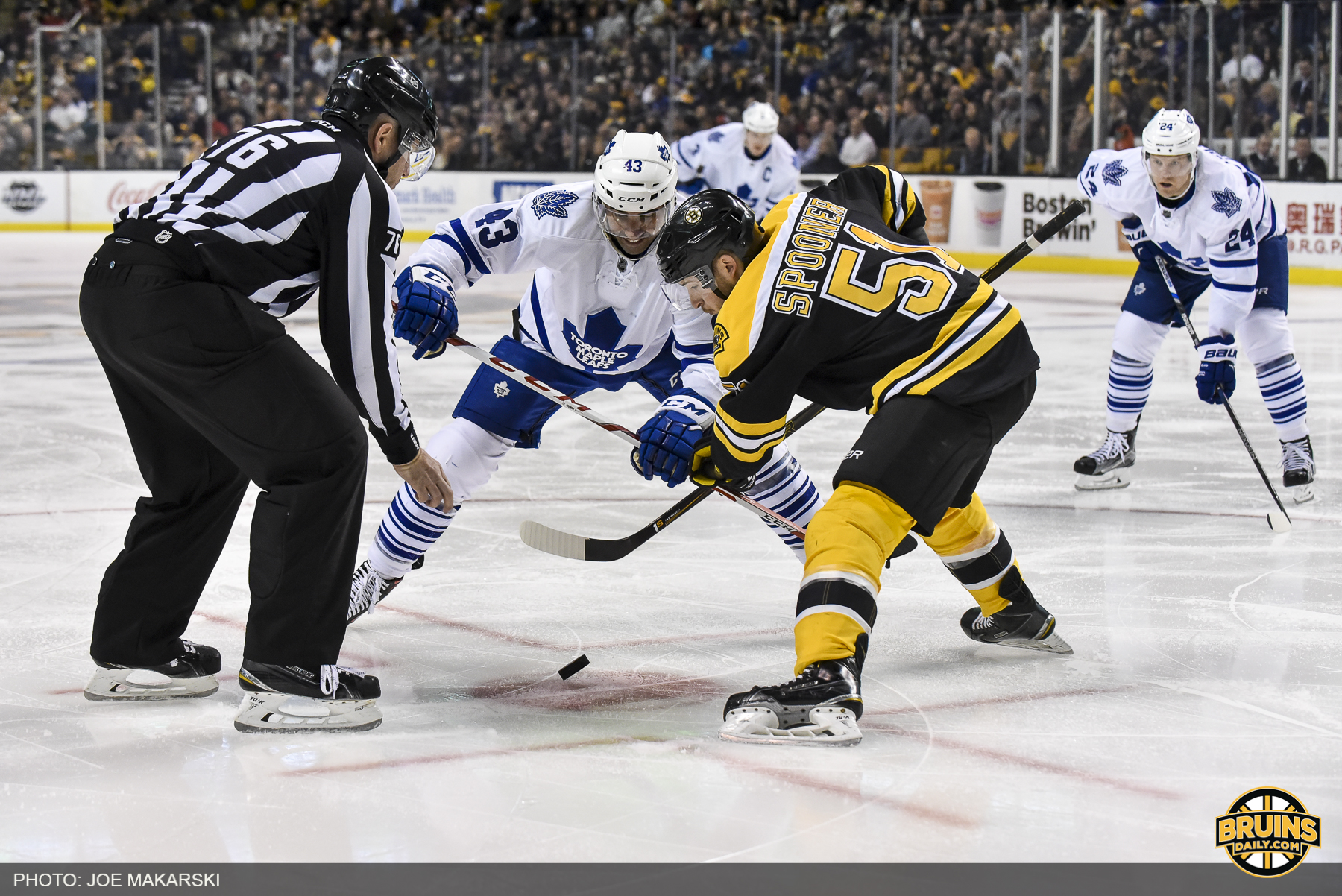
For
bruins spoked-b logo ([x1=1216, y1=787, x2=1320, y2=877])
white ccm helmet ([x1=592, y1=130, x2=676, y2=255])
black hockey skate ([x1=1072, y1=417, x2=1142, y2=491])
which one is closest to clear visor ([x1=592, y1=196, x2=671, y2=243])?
white ccm helmet ([x1=592, y1=130, x2=676, y2=255])

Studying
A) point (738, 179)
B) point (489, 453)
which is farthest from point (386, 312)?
point (738, 179)

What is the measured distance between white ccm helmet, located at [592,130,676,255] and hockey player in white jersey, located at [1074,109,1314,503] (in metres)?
2.21

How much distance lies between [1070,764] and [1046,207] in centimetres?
1013

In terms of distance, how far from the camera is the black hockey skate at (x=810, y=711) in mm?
2543

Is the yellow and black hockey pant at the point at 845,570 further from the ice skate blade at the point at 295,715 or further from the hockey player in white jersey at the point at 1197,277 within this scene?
the hockey player in white jersey at the point at 1197,277

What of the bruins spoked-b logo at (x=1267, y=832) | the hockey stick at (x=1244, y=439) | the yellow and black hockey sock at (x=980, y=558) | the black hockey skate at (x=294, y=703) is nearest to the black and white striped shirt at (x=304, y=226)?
the black hockey skate at (x=294, y=703)

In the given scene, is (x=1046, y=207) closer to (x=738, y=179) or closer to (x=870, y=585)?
(x=738, y=179)

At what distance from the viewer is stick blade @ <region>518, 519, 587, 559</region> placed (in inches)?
130

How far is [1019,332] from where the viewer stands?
9.25 ft

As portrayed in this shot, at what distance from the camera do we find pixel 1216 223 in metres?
4.89

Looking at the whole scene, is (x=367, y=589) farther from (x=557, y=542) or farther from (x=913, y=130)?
(x=913, y=130)

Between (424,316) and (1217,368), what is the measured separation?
2.81 m

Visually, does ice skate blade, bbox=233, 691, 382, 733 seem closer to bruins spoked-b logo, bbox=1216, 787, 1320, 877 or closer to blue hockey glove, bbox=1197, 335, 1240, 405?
bruins spoked-b logo, bbox=1216, 787, 1320, 877

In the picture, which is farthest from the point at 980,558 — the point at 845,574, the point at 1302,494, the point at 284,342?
the point at 1302,494
